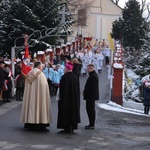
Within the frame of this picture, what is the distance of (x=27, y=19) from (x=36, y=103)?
51.6 ft

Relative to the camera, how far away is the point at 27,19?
26.2 metres

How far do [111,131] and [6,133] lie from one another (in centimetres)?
305

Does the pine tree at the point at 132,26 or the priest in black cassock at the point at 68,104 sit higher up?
the pine tree at the point at 132,26

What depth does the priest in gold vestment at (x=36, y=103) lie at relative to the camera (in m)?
11.1

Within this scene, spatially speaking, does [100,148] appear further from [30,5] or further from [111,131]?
[30,5]

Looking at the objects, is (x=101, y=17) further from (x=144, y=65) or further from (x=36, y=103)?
(x=36, y=103)

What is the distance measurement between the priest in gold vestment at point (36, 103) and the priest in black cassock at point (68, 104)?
0.36m

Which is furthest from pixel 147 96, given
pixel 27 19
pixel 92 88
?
pixel 27 19

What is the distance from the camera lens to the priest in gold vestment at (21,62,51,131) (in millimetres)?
11086

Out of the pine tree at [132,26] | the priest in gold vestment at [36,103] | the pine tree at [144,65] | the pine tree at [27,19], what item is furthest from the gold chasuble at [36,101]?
A: the pine tree at [132,26]

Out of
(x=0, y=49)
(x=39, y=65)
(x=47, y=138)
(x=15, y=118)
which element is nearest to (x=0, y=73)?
(x=15, y=118)

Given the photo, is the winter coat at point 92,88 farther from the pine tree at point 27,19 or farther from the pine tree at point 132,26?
the pine tree at point 132,26

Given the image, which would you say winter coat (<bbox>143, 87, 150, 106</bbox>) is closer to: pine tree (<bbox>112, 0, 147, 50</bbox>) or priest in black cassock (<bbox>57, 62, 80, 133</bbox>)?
priest in black cassock (<bbox>57, 62, 80, 133</bbox>)

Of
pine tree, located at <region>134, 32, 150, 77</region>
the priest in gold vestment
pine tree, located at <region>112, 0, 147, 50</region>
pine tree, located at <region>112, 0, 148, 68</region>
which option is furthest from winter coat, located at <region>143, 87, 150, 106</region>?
pine tree, located at <region>112, 0, 147, 50</region>
